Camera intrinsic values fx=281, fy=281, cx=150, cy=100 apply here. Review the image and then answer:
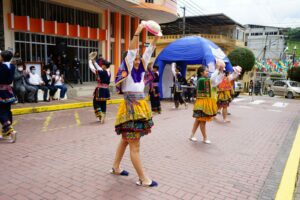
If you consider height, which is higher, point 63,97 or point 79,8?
point 79,8

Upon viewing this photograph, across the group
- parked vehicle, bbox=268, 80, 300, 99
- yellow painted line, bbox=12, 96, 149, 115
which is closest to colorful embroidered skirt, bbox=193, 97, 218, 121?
yellow painted line, bbox=12, 96, 149, 115

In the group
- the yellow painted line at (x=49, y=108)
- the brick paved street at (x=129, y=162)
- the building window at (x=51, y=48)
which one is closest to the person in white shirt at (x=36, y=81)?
the yellow painted line at (x=49, y=108)

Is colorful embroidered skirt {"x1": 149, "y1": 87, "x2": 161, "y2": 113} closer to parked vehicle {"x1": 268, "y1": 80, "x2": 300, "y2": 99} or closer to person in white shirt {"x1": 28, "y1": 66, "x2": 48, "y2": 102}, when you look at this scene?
Result: person in white shirt {"x1": 28, "y1": 66, "x2": 48, "y2": 102}

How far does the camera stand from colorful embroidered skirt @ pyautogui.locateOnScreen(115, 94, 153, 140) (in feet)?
12.4

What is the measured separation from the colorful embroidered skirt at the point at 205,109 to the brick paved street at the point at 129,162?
638 mm

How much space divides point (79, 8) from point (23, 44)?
425cm

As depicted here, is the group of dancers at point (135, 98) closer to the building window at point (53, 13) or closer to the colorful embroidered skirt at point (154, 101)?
the colorful embroidered skirt at point (154, 101)

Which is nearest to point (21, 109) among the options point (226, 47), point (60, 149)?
point (60, 149)

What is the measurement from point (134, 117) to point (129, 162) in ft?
4.49

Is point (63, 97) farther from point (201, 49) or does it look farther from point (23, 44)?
point (201, 49)

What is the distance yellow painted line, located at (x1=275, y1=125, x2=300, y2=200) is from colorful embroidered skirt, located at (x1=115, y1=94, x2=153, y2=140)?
201 cm

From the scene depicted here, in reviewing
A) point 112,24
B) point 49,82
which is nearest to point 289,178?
point 49,82

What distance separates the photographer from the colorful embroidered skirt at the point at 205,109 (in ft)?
19.9

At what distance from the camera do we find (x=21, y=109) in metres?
9.38
